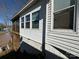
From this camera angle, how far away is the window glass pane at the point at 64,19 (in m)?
5.14

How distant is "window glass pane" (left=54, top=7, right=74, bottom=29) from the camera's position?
514cm

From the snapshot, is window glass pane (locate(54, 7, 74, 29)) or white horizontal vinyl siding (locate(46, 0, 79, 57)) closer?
white horizontal vinyl siding (locate(46, 0, 79, 57))

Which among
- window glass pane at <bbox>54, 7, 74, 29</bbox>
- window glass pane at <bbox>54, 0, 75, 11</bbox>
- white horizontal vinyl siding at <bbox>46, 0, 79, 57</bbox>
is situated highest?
window glass pane at <bbox>54, 0, 75, 11</bbox>

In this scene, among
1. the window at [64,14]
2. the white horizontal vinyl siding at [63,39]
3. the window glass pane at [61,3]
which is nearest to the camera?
the white horizontal vinyl siding at [63,39]

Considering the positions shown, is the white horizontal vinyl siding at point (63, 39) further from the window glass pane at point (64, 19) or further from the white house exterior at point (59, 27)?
the window glass pane at point (64, 19)

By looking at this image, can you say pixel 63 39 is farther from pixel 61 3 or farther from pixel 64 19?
pixel 61 3

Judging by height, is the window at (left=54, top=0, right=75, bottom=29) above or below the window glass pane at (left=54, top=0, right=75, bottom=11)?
below

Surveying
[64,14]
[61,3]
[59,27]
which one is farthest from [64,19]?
[61,3]

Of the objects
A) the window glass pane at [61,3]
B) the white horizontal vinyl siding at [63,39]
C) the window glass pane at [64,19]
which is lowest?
the white horizontal vinyl siding at [63,39]

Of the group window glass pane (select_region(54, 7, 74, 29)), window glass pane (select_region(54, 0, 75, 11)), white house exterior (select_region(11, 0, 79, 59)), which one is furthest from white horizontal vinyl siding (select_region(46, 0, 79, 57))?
window glass pane (select_region(54, 0, 75, 11))

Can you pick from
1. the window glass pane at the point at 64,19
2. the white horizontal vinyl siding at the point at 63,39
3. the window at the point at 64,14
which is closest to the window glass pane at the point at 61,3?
the window at the point at 64,14

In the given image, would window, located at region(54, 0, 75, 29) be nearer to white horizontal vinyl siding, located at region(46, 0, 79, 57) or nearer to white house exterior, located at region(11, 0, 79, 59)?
white house exterior, located at region(11, 0, 79, 59)

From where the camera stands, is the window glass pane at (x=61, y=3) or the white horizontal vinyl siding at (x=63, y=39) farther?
the window glass pane at (x=61, y=3)

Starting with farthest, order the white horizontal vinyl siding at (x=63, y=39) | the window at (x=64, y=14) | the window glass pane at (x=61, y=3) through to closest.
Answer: the window glass pane at (x=61, y=3)
the window at (x=64, y=14)
the white horizontal vinyl siding at (x=63, y=39)
